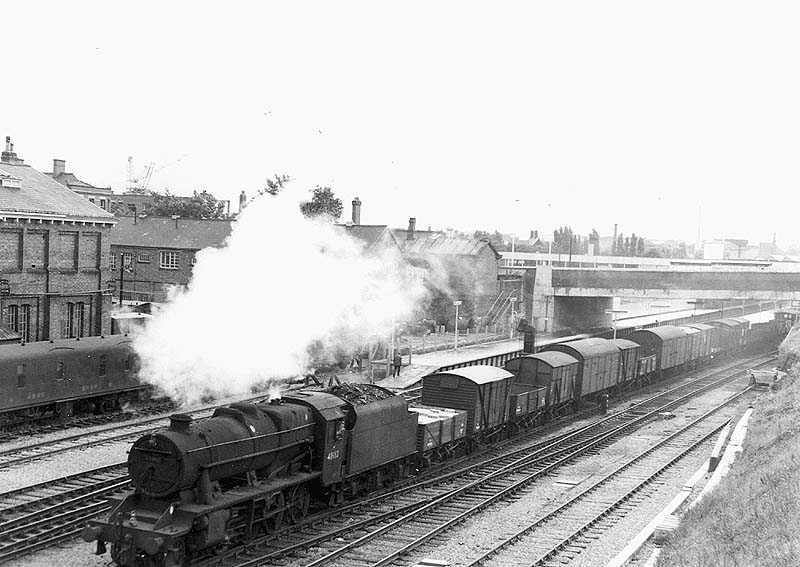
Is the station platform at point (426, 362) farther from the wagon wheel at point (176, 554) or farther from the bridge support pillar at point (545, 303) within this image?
the wagon wheel at point (176, 554)

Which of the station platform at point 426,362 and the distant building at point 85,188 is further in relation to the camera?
the distant building at point 85,188

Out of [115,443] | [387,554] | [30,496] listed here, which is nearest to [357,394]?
[387,554]

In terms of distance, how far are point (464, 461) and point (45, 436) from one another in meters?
13.0

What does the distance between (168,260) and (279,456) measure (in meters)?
43.2

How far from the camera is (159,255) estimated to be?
186ft

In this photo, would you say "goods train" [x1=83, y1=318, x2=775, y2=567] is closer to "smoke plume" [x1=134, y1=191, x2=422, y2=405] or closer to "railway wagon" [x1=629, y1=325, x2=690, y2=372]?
"smoke plume" [x1=134, y1=191, x2=422, y2=405]

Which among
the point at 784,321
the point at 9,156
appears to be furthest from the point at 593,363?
the point at 784,321

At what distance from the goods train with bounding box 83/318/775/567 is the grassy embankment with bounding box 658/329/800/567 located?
271 inches

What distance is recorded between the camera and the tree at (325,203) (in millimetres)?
57138

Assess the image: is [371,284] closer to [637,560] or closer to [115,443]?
[115,443]

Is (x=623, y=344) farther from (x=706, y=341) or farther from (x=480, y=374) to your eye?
(x=706, y=341)

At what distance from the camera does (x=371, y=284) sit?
1476 inches

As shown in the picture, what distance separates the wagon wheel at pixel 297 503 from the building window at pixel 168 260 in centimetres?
4174

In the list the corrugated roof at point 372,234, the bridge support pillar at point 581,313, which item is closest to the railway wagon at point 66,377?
the corrugated roof at point 372,234
